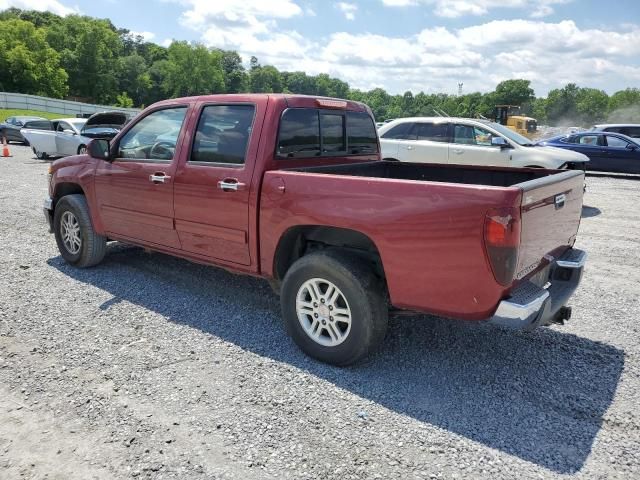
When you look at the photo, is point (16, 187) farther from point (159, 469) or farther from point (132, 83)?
point (132, 83)

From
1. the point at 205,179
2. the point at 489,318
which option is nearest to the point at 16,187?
the point at 205,179

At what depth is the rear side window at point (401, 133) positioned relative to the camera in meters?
11.8

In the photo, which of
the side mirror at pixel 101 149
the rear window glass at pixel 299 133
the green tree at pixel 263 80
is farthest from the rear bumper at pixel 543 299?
the green tree at pixel 263 80

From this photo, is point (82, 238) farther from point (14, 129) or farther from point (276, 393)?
point (14, 129)

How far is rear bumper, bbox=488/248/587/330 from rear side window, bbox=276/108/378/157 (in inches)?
82.3

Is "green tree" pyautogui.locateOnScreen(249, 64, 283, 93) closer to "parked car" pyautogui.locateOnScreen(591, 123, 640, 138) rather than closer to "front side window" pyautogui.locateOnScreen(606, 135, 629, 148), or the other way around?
"parked car" pyautogui.locateOnScreen(591, 123, 640, 138)

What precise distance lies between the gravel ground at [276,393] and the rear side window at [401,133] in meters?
7.07

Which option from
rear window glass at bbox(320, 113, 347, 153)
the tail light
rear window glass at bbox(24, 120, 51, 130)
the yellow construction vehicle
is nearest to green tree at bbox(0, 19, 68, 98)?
rear window glass at bbox(24, 120, 51, 130)

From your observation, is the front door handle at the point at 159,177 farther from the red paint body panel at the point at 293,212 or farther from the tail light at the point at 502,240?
the tail light at the point at 502,240

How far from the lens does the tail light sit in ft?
9.39

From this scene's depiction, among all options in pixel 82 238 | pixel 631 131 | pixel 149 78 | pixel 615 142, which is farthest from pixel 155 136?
pixel 149 78

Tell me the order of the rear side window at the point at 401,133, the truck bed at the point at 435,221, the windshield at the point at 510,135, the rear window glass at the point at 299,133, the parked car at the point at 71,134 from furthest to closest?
the parked car at the point at 71,134, the rear side window at the point at 401,133, the windshield at the point at 510,135, the rear window glass at the point at 299,133, the truck bed at the point at 435,221

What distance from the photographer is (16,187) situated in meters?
11.9

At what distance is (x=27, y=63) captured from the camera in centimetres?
7112
